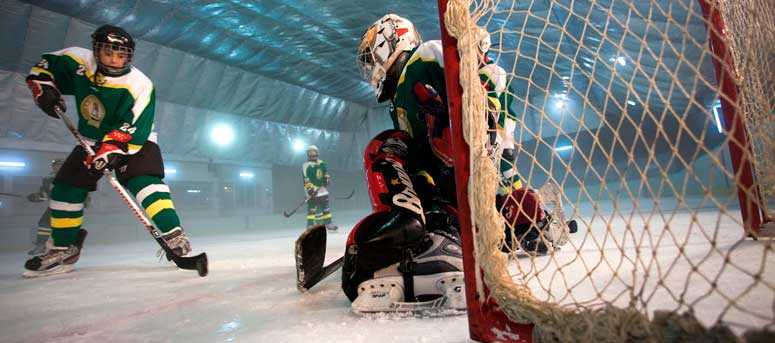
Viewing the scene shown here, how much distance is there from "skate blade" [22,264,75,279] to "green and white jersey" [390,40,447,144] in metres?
2.22

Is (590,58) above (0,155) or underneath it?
above

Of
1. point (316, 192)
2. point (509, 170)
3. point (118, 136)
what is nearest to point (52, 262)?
point (118, 136)

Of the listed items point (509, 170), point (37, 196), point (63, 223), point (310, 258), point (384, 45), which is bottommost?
point (310, 258)

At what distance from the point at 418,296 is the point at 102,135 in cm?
239

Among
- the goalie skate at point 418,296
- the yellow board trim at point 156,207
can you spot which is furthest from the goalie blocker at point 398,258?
the yellow board trim at point 156,207

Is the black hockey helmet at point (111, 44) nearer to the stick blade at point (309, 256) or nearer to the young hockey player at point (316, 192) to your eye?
the stick blade at point (309, 256)

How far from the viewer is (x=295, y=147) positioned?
8.98 meters

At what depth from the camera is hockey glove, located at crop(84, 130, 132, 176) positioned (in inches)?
85.0

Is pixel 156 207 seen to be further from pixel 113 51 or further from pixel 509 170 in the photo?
pixel 509 170

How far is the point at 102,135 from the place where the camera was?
2.44 metres

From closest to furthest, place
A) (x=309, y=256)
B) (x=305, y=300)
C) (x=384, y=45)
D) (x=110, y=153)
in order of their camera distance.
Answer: (x=305, y=300), (x=309, y=256), (x=384, y=45), (x=110, y=153)

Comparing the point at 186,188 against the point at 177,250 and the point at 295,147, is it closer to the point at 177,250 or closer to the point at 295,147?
the point at 295,147

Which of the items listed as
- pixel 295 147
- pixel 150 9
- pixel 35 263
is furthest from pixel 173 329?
pixel 295 147

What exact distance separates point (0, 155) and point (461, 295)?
6837 millimetres
